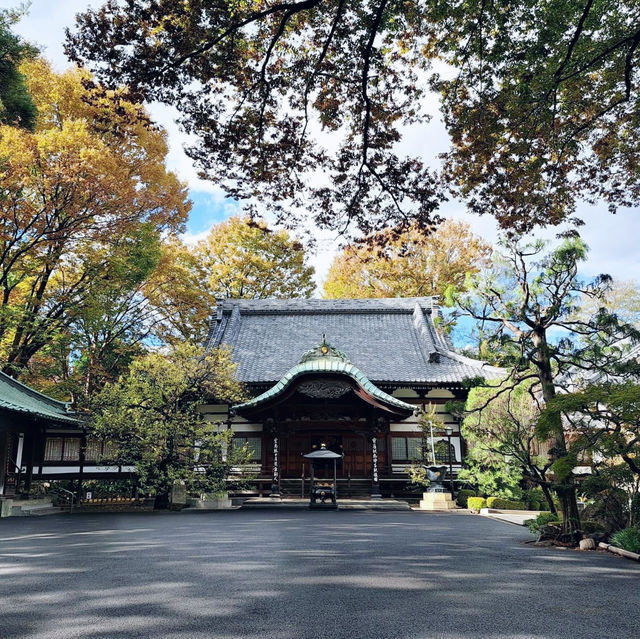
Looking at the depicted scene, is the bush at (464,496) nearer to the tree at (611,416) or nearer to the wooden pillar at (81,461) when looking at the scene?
the tree at (611,416)

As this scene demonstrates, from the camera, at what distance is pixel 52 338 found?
1694 cm

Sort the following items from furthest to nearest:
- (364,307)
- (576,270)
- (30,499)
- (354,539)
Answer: (364,307)
(30,499)
(576,270)
(354,539)

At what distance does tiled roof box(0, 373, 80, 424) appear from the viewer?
43.8 feet

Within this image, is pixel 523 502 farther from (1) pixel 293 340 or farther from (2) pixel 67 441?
(2) pixel 67 441

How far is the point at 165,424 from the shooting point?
13688 millimetres

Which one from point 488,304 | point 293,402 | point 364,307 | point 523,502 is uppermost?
point 364,307

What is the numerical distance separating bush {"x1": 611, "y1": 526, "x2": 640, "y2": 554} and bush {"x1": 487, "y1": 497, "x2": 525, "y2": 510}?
7.57 metres

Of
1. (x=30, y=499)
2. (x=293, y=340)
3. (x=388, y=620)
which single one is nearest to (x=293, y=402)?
(x=293, y=340)

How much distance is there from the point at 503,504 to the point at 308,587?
12.0m

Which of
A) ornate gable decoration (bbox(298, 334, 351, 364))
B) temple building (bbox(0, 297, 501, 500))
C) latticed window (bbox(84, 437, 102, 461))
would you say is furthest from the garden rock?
latticed window (bbox(84, 437, 102, 461))

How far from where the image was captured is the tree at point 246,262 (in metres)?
28.9

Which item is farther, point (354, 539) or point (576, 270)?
point (576, 270)

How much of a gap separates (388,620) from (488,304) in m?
7.42

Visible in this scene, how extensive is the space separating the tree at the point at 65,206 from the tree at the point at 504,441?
10923 mm
